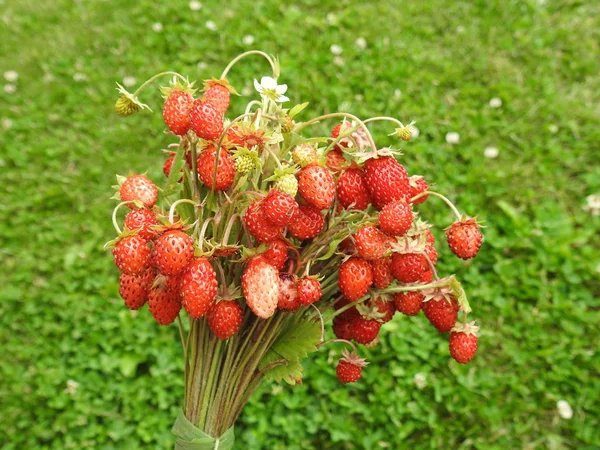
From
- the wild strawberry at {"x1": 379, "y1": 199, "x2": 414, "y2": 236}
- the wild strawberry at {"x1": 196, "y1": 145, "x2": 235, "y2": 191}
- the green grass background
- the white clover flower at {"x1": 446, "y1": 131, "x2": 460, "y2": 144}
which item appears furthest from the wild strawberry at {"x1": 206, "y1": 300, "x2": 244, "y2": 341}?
the white clover flower at {"x1": 446, "y1": 131, "x2": 460, "y2": 144}

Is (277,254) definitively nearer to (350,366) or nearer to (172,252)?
(172,252)

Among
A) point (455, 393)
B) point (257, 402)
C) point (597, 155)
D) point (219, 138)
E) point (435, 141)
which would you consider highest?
point (219, 138)

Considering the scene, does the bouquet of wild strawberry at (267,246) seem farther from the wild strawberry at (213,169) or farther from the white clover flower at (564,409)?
the white clover flower at (564,409)

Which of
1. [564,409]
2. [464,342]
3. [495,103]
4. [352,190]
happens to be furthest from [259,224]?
[495,103]

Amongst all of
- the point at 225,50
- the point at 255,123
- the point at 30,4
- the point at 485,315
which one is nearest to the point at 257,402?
the point at 485,315

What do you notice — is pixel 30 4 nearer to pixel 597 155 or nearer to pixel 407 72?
pixel 407 72

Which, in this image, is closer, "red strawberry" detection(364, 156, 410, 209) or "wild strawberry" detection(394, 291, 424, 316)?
"red strawberry" detection(364, 156, 410, 209)

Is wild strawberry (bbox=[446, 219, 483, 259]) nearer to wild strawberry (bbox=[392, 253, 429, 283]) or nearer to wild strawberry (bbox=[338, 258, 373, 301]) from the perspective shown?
wild strawberry (bbox=[392, 253, 429, 283])
